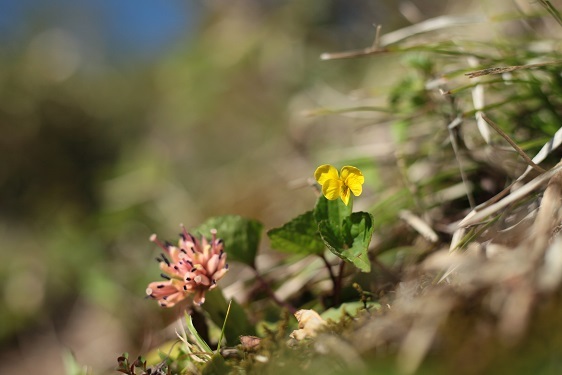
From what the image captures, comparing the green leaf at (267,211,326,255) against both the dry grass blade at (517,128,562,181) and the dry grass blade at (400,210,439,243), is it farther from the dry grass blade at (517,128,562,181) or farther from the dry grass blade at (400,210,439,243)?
the dry grass blade at (517,128,562,181)

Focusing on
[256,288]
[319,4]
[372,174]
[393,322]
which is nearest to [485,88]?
[372,174]

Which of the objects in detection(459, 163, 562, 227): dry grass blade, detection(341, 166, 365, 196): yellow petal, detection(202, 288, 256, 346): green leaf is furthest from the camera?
detection(202, 288, 256, 346): green leaf

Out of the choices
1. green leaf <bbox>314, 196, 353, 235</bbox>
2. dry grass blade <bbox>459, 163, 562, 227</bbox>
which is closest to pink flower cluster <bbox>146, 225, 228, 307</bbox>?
green leaf <bbox>314, 196, 353, 235</bbox>

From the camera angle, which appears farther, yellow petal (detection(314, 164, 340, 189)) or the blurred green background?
the blurred green background

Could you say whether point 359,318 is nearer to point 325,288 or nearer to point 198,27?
point 325,288

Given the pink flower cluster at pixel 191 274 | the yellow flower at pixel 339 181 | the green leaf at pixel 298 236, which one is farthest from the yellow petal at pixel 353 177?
the pink flower cluster at pixel 191 274

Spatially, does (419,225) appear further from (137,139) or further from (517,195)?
(137,139)

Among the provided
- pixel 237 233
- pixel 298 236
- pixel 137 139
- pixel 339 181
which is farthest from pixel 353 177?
pixel 137 139
